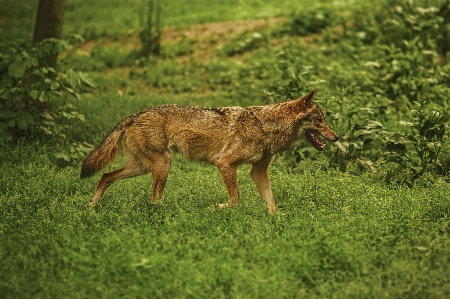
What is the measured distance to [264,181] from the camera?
984 cm

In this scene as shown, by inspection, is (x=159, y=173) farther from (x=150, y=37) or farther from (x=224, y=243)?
(x=150, y=37)

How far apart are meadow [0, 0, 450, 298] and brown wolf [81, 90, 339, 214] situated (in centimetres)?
38

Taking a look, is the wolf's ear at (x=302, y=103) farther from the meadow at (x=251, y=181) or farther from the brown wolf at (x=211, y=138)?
the meadow at (x=251, y=181)

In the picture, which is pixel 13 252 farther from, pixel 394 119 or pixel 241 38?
pixel 241 38

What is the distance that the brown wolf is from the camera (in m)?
9.52

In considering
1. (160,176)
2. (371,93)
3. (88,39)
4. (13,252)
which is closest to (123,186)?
(160,176)

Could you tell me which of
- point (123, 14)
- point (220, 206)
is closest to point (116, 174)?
point (220, 206)

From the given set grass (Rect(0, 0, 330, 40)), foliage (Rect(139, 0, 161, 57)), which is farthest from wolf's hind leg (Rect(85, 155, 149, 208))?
grass (Rect(0, 0, 330, 40))

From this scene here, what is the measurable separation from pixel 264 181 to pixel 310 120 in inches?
38.0

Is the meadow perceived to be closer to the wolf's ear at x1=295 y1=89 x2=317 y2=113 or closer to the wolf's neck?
the wolf's neck

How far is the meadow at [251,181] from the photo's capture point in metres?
7.60

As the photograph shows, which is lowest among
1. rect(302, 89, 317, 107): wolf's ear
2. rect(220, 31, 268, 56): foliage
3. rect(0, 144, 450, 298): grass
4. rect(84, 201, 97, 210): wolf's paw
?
rect(84, 201, 97, 210): wolf's paw

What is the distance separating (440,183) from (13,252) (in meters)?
5.52

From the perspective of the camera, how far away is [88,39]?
60.5ft
